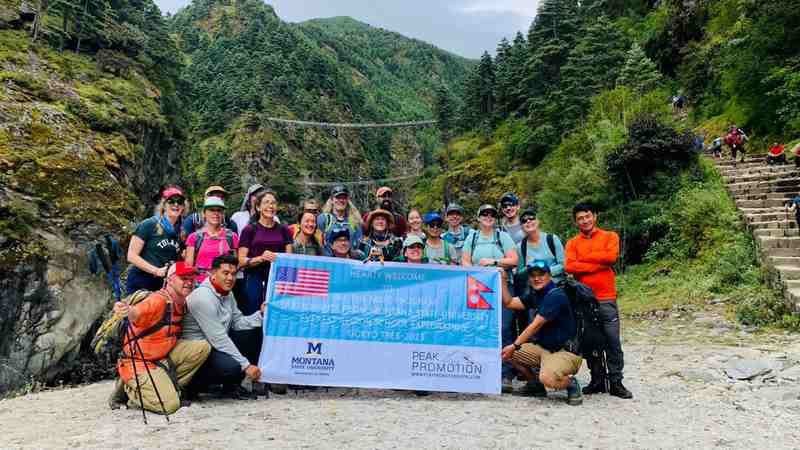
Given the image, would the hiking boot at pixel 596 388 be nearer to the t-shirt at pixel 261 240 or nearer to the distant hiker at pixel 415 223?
the distant hiker at pixel 415 223

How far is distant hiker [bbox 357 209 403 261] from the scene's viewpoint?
6.36 metres

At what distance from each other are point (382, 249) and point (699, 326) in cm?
672

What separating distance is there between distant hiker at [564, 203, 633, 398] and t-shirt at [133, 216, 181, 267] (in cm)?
421

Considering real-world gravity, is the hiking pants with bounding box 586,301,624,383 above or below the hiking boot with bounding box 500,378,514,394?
above

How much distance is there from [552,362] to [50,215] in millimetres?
9414

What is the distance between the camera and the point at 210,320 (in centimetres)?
492

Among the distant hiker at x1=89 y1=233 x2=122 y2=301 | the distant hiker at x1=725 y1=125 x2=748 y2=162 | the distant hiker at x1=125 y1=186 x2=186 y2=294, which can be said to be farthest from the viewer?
the distant hiker at x1=725 y1=125 x2=748 y2=162

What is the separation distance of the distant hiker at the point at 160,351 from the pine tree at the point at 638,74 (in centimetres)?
2613

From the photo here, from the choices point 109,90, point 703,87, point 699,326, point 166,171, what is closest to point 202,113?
point 166,171

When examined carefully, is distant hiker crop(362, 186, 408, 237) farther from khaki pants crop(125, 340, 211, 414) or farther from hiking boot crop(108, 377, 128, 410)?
hiking boot crop(108, 377, 128, 410)

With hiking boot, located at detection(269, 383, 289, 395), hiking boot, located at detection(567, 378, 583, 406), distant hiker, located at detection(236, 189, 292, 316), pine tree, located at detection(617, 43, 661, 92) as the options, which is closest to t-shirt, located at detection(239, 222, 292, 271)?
distant hiker, located at detection(236, 189, 292, 316)

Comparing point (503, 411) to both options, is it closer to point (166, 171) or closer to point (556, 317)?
point (556, 317)

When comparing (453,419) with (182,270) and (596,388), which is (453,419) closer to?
(596,388)

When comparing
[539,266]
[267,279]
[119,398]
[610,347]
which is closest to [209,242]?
[267,279]
